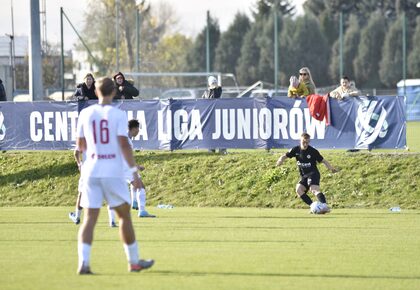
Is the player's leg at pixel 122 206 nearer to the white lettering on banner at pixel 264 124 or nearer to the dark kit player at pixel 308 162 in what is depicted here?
the dark kit player at pixel 308 162

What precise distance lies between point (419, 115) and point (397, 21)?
2799 cm

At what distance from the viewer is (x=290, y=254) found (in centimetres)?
1385

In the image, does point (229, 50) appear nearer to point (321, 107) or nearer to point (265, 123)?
point (265, 123)

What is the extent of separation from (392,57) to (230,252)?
2983 inches

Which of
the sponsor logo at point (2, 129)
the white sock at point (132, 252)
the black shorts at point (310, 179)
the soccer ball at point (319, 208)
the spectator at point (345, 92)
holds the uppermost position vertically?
the spectator at point (345, 92)

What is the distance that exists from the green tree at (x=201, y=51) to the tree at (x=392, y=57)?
1546cm

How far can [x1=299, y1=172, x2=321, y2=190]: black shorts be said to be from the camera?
20953 mm

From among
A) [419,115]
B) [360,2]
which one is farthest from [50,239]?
[360,2]

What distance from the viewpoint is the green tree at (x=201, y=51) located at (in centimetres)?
9519

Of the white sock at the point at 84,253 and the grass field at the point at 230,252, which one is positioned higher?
the white sock at the point at 84,253

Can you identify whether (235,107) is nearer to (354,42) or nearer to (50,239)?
(50,239)

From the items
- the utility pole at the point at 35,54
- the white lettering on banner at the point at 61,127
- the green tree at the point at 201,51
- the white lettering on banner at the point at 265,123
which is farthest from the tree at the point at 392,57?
the white lettering on banner at the point at 265,123

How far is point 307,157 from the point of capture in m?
21.0

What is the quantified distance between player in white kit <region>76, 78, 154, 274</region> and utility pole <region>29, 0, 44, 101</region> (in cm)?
1961
